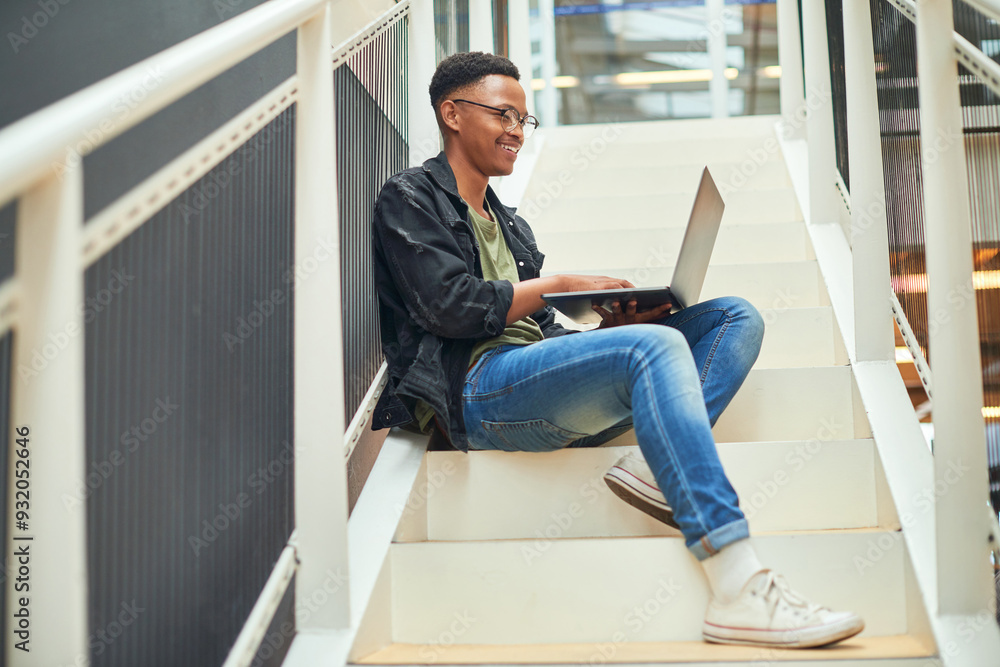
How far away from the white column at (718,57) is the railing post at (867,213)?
2.25m

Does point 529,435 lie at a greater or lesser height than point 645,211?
lesser

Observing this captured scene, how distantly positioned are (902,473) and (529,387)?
558mm

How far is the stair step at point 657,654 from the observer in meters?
0.99

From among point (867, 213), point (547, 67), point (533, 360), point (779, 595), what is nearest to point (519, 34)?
point (547, 67)

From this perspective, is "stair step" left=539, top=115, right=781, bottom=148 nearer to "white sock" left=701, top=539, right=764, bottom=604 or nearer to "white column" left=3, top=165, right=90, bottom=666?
"white sock" left=701, top=539, right=764, bottom=604

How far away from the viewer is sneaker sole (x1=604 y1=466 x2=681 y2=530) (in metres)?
1.26

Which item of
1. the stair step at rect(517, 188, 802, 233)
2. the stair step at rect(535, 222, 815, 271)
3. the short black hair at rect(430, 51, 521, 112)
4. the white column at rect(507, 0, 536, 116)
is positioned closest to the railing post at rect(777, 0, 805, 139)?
the stair step at rect(517, 188, 802, 233)

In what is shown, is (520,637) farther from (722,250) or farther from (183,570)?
(722,250)

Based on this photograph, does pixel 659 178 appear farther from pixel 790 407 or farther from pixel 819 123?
pixel 790 407

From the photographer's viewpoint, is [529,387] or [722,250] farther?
[722,250]

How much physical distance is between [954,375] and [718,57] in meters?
3.25

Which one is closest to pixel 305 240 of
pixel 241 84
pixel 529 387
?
pixel 241 84

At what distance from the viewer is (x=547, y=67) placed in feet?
13.5

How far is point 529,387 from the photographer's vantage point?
1.30 m
